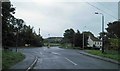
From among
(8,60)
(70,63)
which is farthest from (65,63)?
(8,60)

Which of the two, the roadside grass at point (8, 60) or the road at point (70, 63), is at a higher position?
the roadside grass at point (8, 60)

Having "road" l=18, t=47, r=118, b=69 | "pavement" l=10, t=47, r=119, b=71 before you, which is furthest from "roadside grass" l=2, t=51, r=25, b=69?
"road" l=18, t=47, r=118, b=69

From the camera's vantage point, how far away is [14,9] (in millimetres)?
35875

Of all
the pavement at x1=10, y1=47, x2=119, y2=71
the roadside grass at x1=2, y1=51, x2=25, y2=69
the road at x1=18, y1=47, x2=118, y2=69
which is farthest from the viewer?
the road at x1=18, y1=47, x2=118, y2=69

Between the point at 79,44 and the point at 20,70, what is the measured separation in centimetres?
8579

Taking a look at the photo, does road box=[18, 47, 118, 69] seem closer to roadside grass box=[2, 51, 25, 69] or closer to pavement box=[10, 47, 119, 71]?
pavement box=[10, 47, 119, 71]

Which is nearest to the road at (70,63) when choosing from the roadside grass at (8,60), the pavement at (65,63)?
the pavement at (65,63)

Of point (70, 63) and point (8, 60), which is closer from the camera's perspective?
point (8, 60)

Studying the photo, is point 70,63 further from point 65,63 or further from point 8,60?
point 8,60

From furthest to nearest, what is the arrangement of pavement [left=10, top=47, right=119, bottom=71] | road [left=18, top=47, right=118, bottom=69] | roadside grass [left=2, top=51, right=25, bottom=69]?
road [left=18, top=47, right=118, bottom=69] → pavement [left=10, top=47, right=119, bottom=71] → roadside grass [left=2, top=51, right=25, bottom=69]

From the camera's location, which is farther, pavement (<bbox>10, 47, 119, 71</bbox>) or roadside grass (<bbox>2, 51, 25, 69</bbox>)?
pavement (<bbox>10, 47, 119, 71</bbox>)

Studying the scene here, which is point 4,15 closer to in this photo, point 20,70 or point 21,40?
point 20,70

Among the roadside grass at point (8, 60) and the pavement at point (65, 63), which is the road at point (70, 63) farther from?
the roadside grass at point (8, 60)

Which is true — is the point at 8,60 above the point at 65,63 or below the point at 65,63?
above
